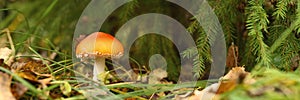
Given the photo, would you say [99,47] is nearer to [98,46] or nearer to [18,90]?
[98,46]

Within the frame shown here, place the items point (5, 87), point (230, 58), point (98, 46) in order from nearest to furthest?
point (5, 87)
point (98, 46)
point (230, 58)

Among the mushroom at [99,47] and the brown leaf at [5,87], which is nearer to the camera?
the brown leaf at [5,87]

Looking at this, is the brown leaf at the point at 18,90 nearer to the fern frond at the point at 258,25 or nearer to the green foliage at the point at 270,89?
the green foliage at the point at 270,89

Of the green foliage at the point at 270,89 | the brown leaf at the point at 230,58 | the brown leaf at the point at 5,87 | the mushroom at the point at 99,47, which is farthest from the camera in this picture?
the brown leaf at the point at 230,58

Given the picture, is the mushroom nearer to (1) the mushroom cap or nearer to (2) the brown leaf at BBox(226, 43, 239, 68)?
(1) the mushroom cap

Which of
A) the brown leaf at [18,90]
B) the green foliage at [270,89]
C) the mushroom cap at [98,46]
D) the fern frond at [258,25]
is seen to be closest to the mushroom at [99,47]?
the mushroom cap at [98,46]

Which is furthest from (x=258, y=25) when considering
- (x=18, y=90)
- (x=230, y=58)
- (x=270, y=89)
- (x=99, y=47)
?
(x=18, y=90)

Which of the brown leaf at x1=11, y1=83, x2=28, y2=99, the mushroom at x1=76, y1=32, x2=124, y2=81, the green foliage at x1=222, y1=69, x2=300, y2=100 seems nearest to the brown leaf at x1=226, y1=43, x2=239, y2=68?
the mushroom at x1=76, y1=32, x2=124, y2=81

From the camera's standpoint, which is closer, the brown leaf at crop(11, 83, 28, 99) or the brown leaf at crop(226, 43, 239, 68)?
the brown leaf at crop(11, 83, 28, 99)

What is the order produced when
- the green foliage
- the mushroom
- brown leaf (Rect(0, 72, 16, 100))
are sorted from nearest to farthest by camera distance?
the green foliage → brown leaf (Rect(0, 72, 16, 100)) → the mushroom
